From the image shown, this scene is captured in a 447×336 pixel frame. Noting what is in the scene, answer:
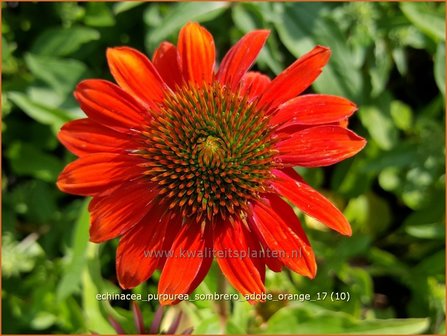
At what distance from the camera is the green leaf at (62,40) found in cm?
158

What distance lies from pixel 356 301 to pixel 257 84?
78 centimetres

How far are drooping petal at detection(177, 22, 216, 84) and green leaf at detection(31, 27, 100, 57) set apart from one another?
594mm

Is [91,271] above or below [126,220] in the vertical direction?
below

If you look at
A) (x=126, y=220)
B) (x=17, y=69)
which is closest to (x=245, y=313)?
(x=126, y=220)

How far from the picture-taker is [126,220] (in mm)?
987

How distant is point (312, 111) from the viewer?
39.3 inches

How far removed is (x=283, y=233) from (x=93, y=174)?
1.15ft

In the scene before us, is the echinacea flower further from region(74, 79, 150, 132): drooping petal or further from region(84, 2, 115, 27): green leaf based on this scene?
region(84, 2, 115, 27): green leaf

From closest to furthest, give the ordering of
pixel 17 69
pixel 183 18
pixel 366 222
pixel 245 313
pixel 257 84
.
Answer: pixel 257 84 → pixel 245 313 → pixel 183 18 → pixel 17 69 → pixel 366 222

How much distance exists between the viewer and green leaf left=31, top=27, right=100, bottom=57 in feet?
5.18

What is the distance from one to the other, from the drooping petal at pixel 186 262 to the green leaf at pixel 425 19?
91cm

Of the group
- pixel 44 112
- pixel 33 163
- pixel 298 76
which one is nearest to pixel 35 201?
pixel 33 163

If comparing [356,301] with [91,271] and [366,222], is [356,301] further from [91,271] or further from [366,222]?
[91,271]

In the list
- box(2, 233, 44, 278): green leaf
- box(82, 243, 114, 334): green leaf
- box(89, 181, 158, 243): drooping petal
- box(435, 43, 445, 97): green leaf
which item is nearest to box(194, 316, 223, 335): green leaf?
box(82, 243, 114, 334): green leaf
